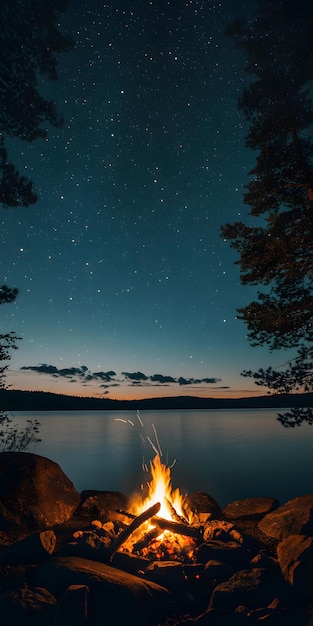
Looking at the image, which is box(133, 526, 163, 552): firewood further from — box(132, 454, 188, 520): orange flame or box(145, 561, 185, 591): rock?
box(132, 454, 188, 520): orange flame

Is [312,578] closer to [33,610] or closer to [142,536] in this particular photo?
[142,536]

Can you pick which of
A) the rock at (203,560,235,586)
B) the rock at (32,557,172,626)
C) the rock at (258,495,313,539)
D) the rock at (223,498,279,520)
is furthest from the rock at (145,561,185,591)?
the rock at (223,498,279,520)

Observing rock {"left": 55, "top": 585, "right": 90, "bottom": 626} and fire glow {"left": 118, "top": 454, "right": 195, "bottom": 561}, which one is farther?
fire glow {"left": 118, "top": 454, "right": 195, "bottom": 561}

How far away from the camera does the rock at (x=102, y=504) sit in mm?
10383

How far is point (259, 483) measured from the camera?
23.4 m

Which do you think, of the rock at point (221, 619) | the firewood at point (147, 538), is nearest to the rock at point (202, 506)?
the firewood at point (147, 538)

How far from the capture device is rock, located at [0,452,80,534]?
890 centimetres

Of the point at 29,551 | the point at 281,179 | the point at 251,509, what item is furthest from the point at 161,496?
the point at 281,179

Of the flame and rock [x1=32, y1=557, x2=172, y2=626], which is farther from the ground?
the flame

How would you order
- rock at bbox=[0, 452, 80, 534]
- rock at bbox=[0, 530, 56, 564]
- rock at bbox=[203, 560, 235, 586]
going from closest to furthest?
rock at bbox=[203, 560, 235, 586]
rock at bbox=[0, 530, 56, 564]
rock at bbox=[0, 452, 80, 534]

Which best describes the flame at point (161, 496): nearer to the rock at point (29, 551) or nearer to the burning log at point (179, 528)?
the burning log at point (179, 528)

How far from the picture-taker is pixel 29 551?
693cm

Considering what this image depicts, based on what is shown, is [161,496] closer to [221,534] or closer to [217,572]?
[221,534]

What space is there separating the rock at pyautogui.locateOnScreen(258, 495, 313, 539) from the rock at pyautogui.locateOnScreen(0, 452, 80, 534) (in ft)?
17.7
